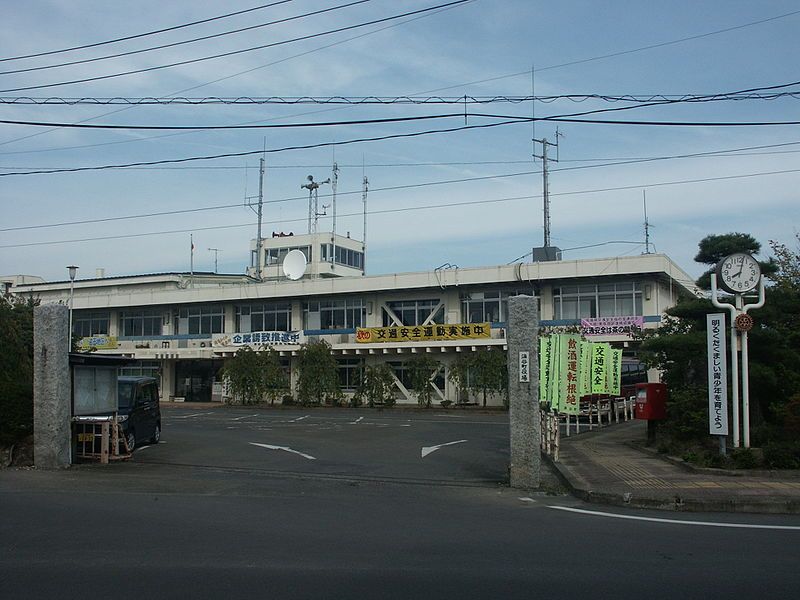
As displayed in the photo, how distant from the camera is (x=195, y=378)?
5250cm

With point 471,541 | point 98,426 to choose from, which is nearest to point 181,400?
point 98,426

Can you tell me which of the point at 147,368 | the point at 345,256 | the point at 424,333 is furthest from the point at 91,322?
the point at 424,333

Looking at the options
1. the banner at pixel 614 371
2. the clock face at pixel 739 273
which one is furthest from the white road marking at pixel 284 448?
the banner at pixel 614 371

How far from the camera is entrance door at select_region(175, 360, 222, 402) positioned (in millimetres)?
51812

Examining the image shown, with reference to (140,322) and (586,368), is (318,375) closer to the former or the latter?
(140,322)

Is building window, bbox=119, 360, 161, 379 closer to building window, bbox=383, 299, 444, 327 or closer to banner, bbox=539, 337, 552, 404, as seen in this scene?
building window, bbox=383, 299, 444, 327

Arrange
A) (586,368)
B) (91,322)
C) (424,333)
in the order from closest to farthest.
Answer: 1. (586,368)
2. (424,333)
3. (91,322)

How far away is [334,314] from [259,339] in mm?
4723

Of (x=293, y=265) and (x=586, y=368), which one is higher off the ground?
(x=293, y=265)

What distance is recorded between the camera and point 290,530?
8.98 m

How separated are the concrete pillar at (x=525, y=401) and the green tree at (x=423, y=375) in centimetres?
2838

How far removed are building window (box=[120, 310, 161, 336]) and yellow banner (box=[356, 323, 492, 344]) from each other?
1673 centimetres

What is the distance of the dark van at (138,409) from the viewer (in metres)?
17.9

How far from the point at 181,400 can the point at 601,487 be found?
1695 inches
